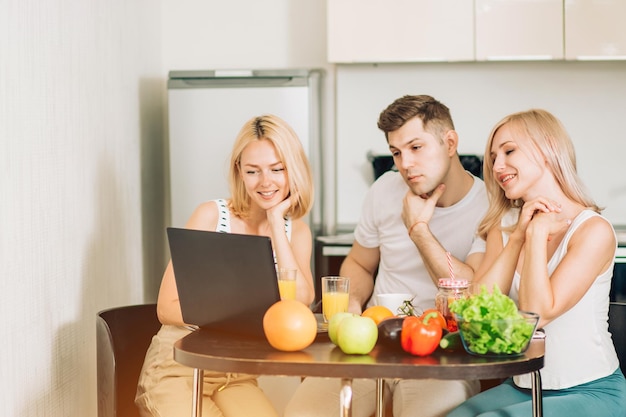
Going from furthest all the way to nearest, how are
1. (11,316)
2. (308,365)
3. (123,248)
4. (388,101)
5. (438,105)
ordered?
(388,101), (123,248), (438,105), (11,316), (308,365)

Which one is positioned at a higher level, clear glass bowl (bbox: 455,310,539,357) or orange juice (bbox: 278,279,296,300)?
orange juice (bbox: 278,279,296,300)

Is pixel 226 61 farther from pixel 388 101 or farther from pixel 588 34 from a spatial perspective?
pixel 588 34

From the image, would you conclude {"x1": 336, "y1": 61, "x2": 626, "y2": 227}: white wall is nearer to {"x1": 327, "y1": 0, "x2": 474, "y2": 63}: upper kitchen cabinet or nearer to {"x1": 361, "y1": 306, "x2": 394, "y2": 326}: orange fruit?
{"x1": 327, "y1": 0, "x2": 474, "y2": 63}: upper kitchen cabinet

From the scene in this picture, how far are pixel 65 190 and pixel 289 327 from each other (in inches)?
53.8

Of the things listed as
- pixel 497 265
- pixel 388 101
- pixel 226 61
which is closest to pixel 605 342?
pixel 497 265

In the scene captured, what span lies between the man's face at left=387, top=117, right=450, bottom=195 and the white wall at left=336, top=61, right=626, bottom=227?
4.83 feet

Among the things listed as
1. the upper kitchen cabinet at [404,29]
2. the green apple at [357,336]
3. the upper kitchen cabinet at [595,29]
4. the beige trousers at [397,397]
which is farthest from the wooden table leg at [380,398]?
the upper kitchen cabinet at [595,29]

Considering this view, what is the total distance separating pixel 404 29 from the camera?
3830 millimetres

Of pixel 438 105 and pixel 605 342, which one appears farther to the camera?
pixel 438 105

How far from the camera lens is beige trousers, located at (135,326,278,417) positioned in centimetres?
229

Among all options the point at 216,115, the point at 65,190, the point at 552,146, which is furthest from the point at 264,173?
the point at 216,115

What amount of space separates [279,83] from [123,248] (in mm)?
1044

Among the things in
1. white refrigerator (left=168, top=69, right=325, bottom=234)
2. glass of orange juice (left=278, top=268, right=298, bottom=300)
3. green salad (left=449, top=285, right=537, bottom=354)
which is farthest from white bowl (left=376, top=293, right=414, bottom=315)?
white refrigerator (left=168, top=69, right=325, bottom=234)

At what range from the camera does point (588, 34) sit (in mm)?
3740
